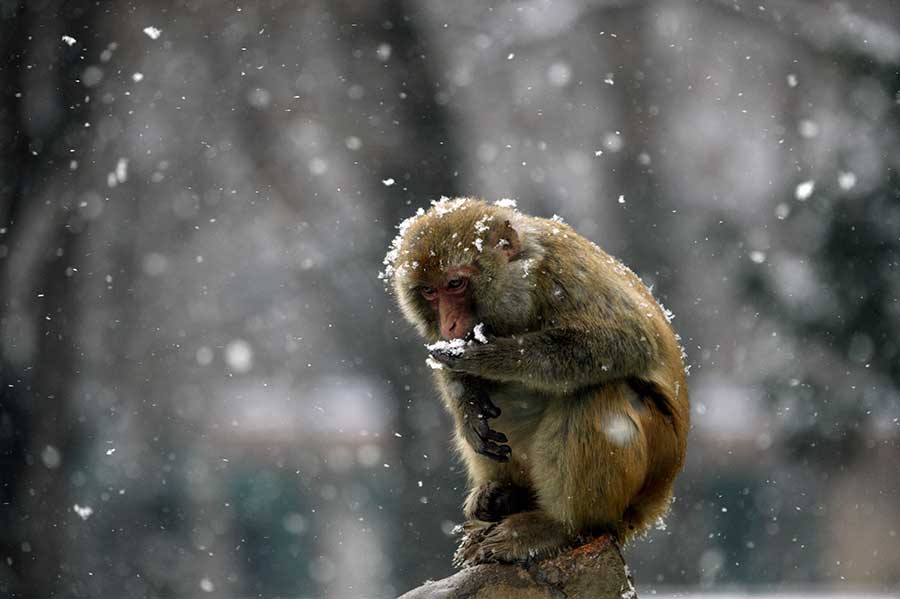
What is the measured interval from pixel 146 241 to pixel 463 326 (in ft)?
22.7

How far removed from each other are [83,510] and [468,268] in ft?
22.6

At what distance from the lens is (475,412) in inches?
162

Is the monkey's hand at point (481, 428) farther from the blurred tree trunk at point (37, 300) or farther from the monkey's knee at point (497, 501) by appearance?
the blurred tree trunk at point (37, 300)

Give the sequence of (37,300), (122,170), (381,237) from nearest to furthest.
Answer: (37,300) < (381,237) < (122,170)

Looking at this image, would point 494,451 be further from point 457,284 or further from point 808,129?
point 808,129

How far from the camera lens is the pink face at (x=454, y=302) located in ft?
13.0

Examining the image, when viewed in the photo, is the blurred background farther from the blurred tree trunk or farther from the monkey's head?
the monkey's head

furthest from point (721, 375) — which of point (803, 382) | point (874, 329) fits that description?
point (874, 329)

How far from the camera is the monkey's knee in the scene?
4.31 meters

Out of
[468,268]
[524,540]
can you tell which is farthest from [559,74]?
[524,540]

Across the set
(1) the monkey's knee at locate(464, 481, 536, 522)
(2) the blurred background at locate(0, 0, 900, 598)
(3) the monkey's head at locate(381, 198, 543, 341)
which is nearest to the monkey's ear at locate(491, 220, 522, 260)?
(3) the monkey's head at locate(381, 198, 543, 341)

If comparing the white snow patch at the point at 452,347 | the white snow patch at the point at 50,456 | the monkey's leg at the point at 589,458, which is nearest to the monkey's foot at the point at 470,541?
the monkey's leg at the point at 589,458

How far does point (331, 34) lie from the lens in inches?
403

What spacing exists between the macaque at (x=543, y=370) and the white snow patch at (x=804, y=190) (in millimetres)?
6823
